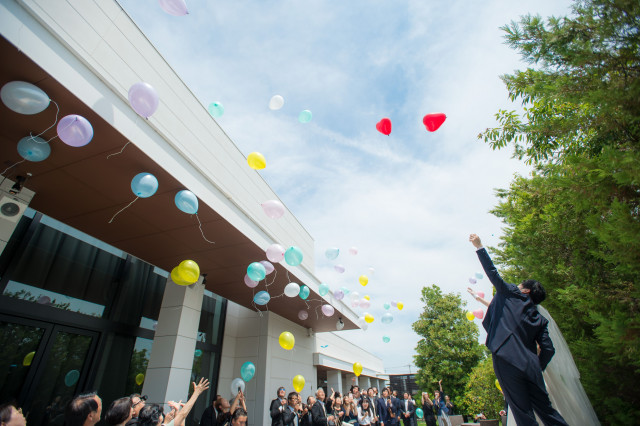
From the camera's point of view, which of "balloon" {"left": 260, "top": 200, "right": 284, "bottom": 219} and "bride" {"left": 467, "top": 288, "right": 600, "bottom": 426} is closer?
"bride" {"left": 467, "top": 288, "right": 600, "bottom": 426}

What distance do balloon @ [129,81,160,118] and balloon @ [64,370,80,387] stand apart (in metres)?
4.91

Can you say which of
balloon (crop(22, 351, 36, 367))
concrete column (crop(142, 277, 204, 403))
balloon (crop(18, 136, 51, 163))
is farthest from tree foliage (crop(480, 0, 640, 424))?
balloon (crop(22, 351, 36, 367))

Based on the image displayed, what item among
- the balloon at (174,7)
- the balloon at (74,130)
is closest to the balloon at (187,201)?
the balloon at (74,130)

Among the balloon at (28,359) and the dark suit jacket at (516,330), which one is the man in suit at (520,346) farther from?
the balloon at (28,359)

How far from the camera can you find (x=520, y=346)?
2264 mm

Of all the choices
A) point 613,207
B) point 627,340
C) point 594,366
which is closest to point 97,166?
point 613,207

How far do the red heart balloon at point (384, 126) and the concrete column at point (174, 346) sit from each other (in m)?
5.19

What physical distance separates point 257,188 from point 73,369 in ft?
17.0

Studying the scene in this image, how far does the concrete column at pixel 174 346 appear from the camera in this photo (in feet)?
18.8

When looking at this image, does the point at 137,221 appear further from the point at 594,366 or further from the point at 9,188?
the point at 594,366

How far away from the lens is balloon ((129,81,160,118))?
3.26 m

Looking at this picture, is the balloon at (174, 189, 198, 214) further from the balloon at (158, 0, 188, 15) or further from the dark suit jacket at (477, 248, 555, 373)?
the dark suit jacket at (477, 248, 555, 373)

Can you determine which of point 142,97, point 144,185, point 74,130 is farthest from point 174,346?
point 142,97

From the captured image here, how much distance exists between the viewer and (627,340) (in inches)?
92.4
